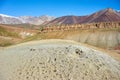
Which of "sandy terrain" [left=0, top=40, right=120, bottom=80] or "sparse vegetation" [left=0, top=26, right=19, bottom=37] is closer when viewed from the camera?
"sandy terrain" [left=0, top=40, right=120, bottom=80]

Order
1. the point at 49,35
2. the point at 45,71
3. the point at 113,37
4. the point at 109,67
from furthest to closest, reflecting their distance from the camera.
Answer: the point at 49,35 < the point at 113,37 < the point at 109,67 < the point at 45,71

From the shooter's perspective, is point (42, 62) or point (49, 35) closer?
point (42, 62)

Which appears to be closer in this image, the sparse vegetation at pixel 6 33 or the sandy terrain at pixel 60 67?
the sandy terrain at pixel 60 67

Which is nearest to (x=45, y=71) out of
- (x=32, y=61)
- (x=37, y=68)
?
(x=37, y=68)

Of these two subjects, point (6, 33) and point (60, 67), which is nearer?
point (60, 67)

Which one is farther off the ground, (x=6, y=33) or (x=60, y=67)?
(x=60, y=67)

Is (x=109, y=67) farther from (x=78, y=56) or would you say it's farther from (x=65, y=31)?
(x=65, y=31)

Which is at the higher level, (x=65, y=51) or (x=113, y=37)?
(x=65, y=51)

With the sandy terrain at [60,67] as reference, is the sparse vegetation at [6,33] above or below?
below

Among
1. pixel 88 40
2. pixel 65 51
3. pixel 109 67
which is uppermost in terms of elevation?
pixel 65 51

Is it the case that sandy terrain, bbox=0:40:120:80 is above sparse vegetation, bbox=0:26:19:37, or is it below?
above

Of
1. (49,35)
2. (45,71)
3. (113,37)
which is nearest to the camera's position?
(45,71)

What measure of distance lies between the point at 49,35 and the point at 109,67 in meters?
69.7

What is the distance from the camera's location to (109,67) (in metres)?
18.0
